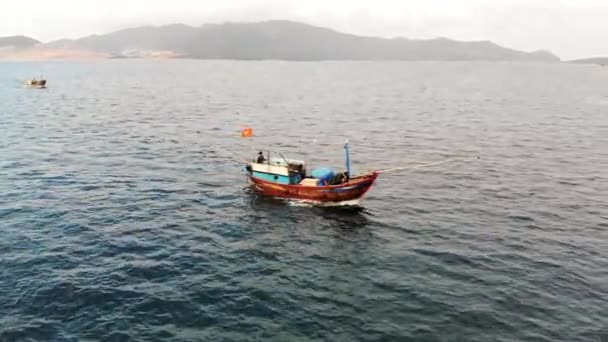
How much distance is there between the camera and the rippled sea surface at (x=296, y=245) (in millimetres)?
30328

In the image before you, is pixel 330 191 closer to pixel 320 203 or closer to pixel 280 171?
pixel 320 203

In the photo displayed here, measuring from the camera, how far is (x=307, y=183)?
52188 millimetres

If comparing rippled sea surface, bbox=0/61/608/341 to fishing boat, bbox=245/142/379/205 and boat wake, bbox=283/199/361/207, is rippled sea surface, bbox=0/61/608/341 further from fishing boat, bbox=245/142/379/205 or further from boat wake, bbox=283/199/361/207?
fishing boat, bbox=245/142/379/205

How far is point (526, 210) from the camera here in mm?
50062

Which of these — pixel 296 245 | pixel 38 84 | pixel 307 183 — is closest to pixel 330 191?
pixel 307 183

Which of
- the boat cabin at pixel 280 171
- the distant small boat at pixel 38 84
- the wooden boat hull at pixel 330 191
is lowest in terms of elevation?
the wooden boat hull at pixel 330 191

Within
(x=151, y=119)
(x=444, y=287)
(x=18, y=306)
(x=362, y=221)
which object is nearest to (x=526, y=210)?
(x=362, y=221)

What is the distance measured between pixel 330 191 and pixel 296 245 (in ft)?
33.6

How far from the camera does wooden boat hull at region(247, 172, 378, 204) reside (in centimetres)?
4959

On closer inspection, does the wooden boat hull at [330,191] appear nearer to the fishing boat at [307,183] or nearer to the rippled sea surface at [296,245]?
the fishing boat at [307,183]

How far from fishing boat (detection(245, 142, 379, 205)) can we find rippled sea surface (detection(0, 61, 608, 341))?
1.41 m

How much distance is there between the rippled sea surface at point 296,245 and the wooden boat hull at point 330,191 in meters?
1.33

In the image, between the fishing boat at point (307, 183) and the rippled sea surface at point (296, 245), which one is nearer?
the rippled sea surface at point (296, 245)

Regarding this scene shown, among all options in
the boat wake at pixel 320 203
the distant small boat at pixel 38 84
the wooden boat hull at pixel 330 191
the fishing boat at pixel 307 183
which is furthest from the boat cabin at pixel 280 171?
the distant small boat at pixel 38 84
